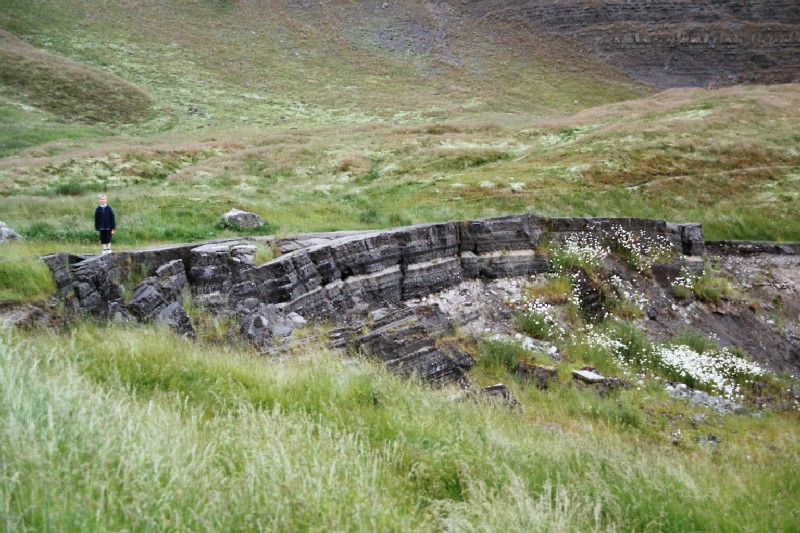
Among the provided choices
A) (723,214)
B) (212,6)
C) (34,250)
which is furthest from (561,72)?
(34,250)

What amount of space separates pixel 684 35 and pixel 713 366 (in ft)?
266

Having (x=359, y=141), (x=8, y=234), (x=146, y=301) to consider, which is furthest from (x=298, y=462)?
(x=359, y=141)

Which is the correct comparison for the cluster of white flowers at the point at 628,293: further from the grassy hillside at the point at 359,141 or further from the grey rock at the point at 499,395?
the grey rock at the point at 499,395

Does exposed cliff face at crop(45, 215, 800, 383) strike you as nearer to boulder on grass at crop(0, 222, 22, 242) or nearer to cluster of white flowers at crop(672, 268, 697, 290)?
cluster of white flowers at crop(672, 268, 697, 290)

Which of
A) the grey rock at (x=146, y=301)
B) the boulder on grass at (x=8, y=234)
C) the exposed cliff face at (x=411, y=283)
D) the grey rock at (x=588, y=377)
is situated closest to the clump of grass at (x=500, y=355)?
the exposed cliff face at (x=411, y=283)

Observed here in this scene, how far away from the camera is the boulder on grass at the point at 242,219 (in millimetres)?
17094

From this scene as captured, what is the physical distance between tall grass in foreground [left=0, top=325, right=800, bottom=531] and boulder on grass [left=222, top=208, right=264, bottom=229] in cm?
1018

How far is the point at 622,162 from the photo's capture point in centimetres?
2762

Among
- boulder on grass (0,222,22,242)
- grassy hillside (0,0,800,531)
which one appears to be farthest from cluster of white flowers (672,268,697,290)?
boulder on grass (0,222,22,242)

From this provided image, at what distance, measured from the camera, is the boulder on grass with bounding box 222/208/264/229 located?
17.1 m

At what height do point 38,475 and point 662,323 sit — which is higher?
point 38,475

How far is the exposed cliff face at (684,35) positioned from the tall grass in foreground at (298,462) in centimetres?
8039

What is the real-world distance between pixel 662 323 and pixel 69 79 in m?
53.9

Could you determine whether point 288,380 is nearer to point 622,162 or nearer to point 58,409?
point 58,409
